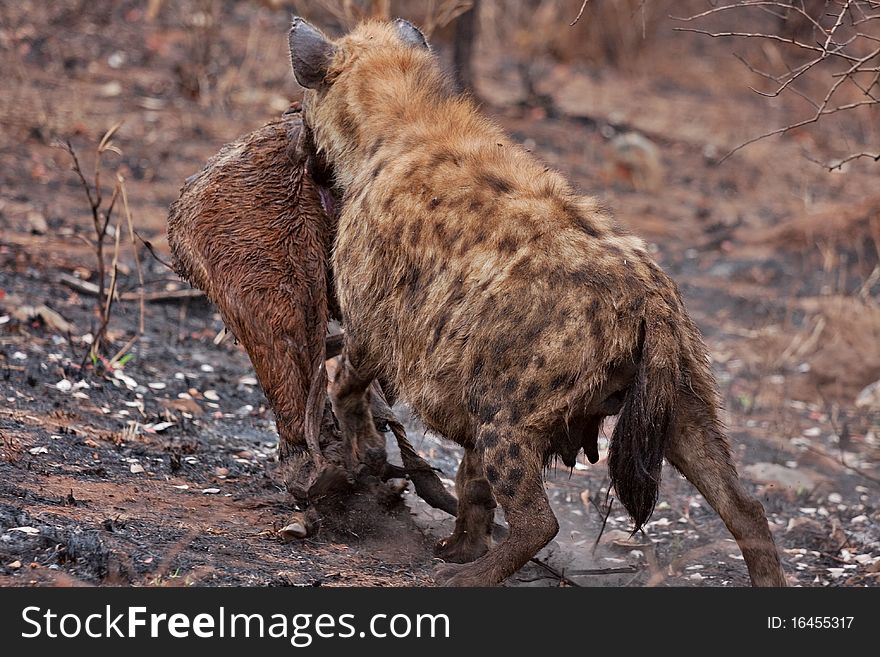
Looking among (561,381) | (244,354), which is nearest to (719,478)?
(561,381)

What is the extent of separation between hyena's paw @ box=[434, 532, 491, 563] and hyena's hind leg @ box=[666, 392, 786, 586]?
2.86 feet

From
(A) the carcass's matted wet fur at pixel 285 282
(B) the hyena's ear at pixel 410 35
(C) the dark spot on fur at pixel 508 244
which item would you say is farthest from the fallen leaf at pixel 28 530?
(B) the hyena's ear at pixel 410 35

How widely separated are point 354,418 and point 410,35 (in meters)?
1.54

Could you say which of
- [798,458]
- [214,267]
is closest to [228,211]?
[214,267]

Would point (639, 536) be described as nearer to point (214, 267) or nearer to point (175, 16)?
point (214, 267)

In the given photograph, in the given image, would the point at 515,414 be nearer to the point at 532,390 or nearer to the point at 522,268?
the point at 532,390

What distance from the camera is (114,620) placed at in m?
3.28

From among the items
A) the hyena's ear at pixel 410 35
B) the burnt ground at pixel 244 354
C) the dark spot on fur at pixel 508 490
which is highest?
the hyena's ear at pixel 410 35

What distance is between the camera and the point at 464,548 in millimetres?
4305

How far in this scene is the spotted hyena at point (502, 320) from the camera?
356 cm

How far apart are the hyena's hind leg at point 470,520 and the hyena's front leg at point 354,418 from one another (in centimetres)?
41

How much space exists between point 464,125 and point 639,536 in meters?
1.96

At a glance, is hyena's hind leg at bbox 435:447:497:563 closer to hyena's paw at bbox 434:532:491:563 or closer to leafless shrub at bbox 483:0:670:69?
hyena's paw at bbox 434:532:491:563

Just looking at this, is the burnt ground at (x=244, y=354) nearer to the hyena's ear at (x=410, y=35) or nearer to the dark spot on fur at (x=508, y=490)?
the dark spot on fur at (x=508, y=490)
